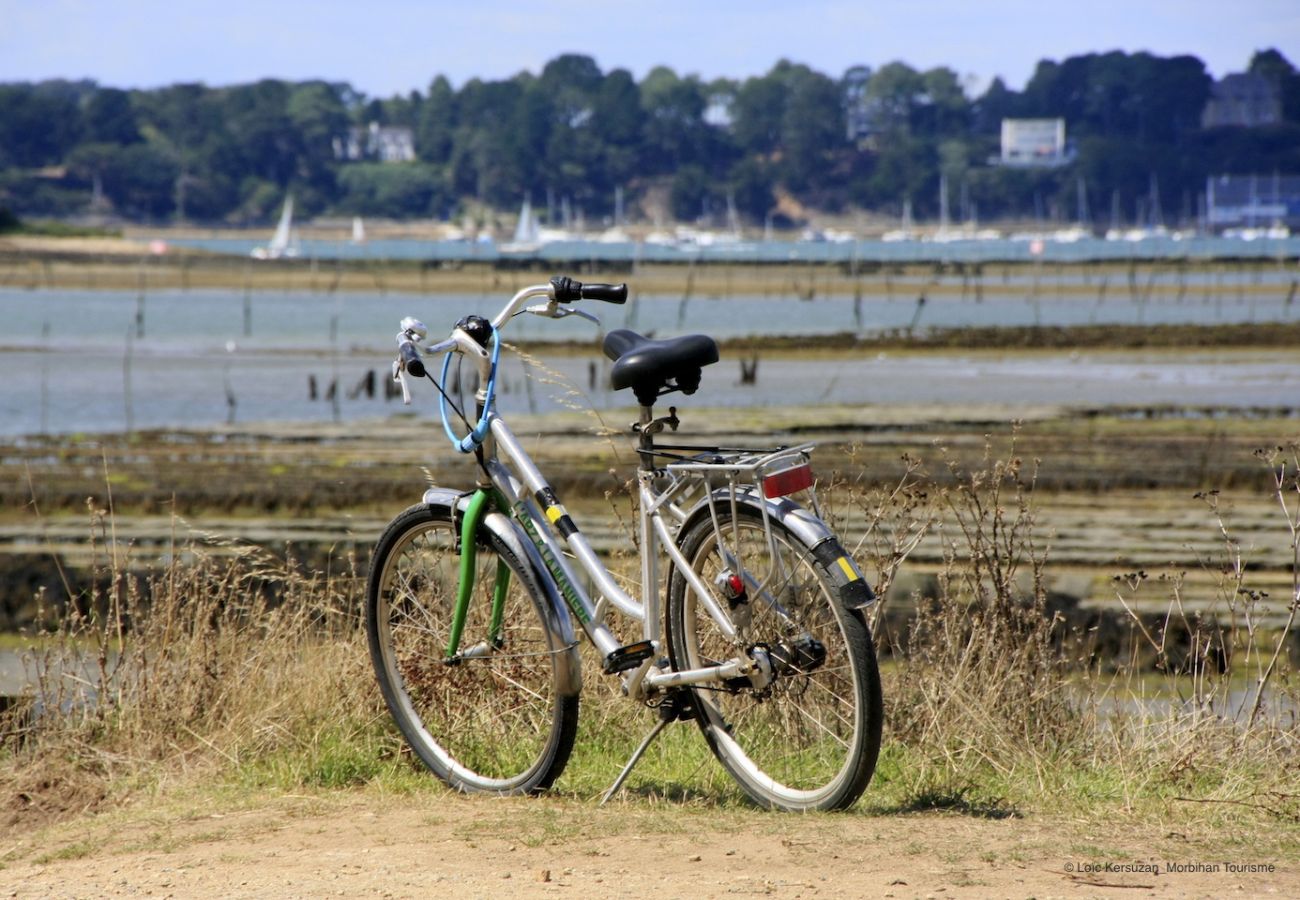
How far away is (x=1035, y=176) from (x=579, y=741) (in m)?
197

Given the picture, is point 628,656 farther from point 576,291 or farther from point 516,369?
point 516,369

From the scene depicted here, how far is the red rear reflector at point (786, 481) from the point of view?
4.11 metres

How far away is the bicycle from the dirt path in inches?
9.9

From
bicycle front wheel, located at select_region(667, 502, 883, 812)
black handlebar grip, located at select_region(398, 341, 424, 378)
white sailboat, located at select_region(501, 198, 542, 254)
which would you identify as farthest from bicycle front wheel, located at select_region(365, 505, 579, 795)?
white sailboat, located at select_region(501, 198, 542, 254)

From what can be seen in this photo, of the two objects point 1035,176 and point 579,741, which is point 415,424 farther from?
point 1035,176

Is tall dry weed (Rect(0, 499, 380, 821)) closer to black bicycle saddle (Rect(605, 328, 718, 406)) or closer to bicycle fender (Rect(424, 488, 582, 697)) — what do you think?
bicycle fender (Rect(424, 488, 582, 697))

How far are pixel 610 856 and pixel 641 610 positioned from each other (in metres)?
0.79

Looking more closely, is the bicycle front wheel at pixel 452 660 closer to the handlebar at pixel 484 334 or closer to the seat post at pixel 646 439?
the handlebar at pixel 484 334

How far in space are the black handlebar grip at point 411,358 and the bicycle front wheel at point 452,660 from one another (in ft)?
1.54

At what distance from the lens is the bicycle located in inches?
165

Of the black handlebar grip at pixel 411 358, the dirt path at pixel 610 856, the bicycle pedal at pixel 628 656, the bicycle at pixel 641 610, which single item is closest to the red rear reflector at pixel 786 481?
→ the bicycle at pixel 641 610

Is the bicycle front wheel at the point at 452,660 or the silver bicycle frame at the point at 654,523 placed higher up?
the silver bicycle frame at the point at 654,523

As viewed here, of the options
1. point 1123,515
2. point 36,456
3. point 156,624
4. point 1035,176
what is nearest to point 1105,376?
point 1123,515

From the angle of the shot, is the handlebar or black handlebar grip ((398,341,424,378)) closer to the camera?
the handlebar
